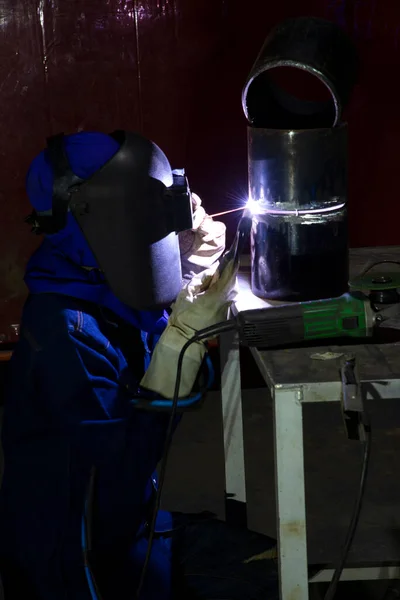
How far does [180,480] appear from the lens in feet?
9.66

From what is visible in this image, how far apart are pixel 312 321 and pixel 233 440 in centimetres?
79

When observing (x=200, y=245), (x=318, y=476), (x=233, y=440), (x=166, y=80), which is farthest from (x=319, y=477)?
(x=166, y=80)

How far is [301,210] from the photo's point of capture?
1.80 m

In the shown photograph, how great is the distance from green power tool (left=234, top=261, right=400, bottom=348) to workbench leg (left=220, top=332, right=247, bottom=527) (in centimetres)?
66

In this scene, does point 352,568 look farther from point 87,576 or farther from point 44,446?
point 44,446

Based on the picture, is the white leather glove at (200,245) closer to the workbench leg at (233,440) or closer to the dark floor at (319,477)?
the workbench leg at (233,440)

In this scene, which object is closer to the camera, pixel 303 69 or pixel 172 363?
pixel 172 363

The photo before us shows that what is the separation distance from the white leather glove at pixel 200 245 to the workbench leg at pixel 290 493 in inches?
36.7

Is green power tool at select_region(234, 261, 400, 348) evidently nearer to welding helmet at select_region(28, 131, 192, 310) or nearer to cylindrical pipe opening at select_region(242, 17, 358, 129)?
welding helmet at select_region(28, 131, 192, 310)

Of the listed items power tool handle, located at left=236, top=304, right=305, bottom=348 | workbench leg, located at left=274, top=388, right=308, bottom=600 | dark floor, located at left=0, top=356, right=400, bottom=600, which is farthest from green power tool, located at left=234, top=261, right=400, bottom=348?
dark floor, located at left=0, top=356, right=400, bottom=600

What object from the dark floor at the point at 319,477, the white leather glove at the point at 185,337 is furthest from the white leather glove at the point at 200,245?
the dark floor at the point at 319,477

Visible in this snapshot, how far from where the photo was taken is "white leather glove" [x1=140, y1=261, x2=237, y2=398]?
5.38 ft

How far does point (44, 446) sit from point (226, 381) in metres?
0.70

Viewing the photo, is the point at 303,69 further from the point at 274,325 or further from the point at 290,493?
the point at 290,493
